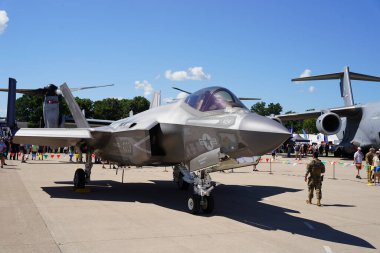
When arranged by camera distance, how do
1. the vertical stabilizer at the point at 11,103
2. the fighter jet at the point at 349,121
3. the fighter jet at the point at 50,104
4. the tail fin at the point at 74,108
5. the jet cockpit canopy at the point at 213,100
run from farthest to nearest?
the fighter jet at the point at 349,121 → the vertical stabilizer at the point at 11,103 → the fighter jet at the point at 50,104 → the tail fin at the point at 74,108 → the jet cockpit canopy at the point at 213,100

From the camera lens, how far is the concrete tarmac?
5.19 metres

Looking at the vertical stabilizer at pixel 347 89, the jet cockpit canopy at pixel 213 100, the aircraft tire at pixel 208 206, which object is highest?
the vertical stabilizer at pixel 347 89

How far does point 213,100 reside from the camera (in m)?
7.57

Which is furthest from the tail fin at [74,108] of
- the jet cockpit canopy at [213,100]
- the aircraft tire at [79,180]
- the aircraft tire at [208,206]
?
the aircraft tire at [208,206]

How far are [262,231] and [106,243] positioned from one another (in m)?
2.72

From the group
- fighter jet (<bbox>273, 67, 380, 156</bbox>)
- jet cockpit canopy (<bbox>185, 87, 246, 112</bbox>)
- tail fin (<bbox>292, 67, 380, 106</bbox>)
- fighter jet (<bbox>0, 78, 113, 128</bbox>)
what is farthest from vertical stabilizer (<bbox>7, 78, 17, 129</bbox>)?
tail fin (<bbox>292, 67, 380, 106</bbox>)

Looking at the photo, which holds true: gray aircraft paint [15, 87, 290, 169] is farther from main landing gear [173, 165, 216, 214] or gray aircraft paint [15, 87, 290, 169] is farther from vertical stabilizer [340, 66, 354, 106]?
vertical stabilizer [340, 66, 354, 106]

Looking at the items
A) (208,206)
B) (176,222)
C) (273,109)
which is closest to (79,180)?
(208,206)

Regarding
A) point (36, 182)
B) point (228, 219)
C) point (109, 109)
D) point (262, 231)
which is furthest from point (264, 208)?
point (109, 109)

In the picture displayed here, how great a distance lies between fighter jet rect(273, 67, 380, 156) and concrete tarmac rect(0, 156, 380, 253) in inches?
590

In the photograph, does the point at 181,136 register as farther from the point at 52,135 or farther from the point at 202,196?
the point at 52,135

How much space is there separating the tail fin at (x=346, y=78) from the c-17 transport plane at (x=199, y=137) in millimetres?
26986

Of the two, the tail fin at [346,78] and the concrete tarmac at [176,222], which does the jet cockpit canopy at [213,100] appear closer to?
the concrete tarmac at [176,222]

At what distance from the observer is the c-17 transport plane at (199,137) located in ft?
20.3
